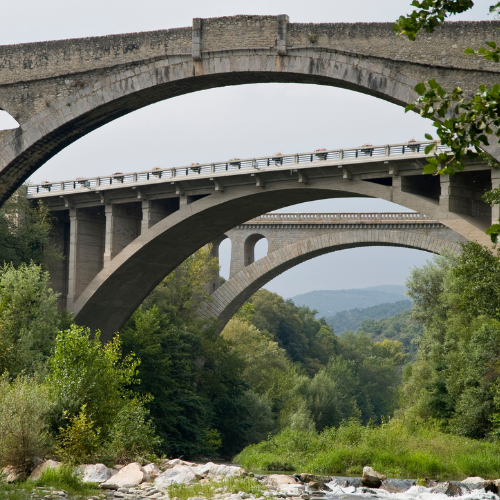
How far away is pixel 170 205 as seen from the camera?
32.8 m

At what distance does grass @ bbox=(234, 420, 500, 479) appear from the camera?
2086 centimetres

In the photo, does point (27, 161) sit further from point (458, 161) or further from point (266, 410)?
point (266, 410)

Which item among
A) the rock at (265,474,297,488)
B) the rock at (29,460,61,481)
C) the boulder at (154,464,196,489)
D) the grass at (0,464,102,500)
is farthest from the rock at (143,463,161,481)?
the rock at (265,474,297,488)

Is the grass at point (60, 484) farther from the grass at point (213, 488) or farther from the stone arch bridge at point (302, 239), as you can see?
the stone arch bridge at point (302, 239)

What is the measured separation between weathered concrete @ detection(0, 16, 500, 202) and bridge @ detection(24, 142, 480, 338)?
47.7 feet

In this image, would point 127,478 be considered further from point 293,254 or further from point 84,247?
point 293,254

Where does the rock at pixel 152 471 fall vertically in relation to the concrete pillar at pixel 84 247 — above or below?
below

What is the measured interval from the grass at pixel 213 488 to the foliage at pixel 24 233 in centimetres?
1596

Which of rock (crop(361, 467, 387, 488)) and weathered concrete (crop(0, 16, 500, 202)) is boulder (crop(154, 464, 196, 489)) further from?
weathered concrete (crop(0, 16, 500, 202))

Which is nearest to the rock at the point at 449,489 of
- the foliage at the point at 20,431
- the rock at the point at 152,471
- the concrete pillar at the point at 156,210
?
the rock at the point at 152,471

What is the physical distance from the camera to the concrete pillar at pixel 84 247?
31.5 m

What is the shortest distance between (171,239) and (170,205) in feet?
6.80

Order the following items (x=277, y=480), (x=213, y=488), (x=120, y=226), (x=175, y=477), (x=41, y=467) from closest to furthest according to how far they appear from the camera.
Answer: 1. (x=41, y=467)
2. (x=213, y=488)
3. (x=175, y=477)
4. (x=277, y=480)
5. (x=120, y=226)

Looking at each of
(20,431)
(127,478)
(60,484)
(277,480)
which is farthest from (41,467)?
(277,480)
